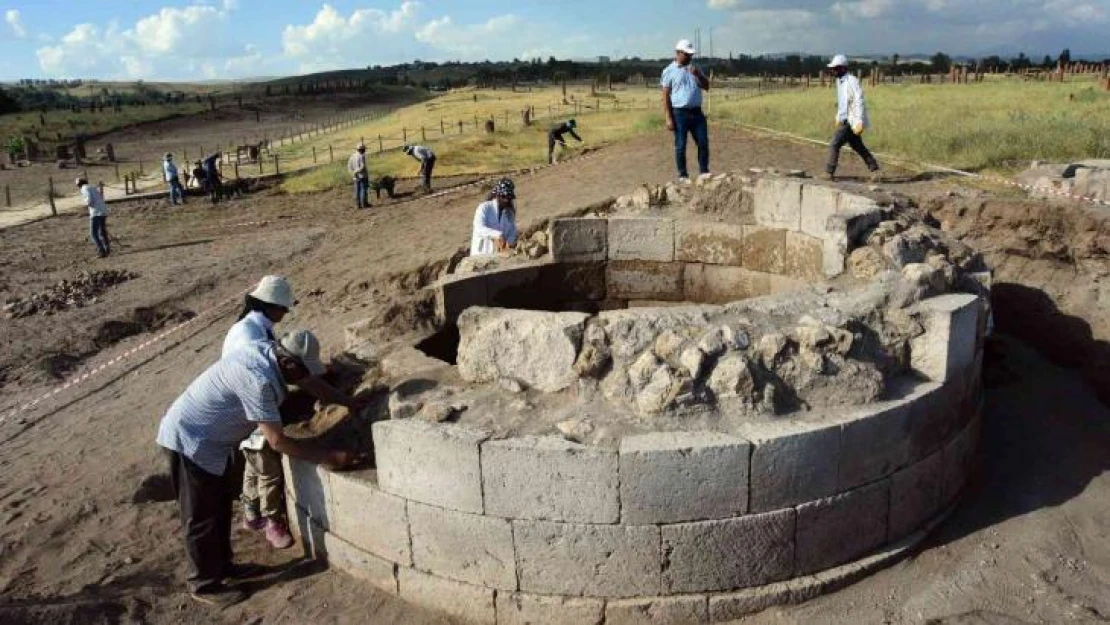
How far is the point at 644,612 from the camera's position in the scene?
16.4 ft

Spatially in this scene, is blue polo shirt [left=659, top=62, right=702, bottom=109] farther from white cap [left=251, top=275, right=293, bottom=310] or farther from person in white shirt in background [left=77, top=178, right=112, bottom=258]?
person in white shirt in background [left=77, top=178, right=112, bottom=258]

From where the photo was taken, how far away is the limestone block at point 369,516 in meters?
5.34

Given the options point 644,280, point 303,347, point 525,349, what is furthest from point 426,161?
point 525,349

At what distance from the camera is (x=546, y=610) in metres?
5.07

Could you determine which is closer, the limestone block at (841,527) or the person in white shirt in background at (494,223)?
the limestone block at (841,527)

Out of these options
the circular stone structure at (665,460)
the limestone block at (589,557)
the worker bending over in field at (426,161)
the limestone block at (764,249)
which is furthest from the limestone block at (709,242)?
the worker bending over in field at (426,161)

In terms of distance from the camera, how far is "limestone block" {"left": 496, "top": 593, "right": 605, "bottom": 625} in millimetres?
5016

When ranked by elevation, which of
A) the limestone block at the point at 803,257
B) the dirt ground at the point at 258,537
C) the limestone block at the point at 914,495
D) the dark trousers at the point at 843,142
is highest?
the dark trousers at the point at 843,142

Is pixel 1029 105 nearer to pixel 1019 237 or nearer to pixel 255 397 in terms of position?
pixel 1019 237

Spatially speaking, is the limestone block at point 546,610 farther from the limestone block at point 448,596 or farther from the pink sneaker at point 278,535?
the pink sneaker at point 278,535

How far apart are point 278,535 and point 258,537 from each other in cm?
27

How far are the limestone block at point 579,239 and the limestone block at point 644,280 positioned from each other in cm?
25

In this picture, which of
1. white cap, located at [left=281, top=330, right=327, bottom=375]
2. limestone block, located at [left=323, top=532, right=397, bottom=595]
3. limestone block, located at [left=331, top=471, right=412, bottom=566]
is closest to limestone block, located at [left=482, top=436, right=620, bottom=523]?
limestone block, located at [left=331, top=471, right=412, bottom=566]

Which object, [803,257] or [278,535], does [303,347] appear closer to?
[278,535]
